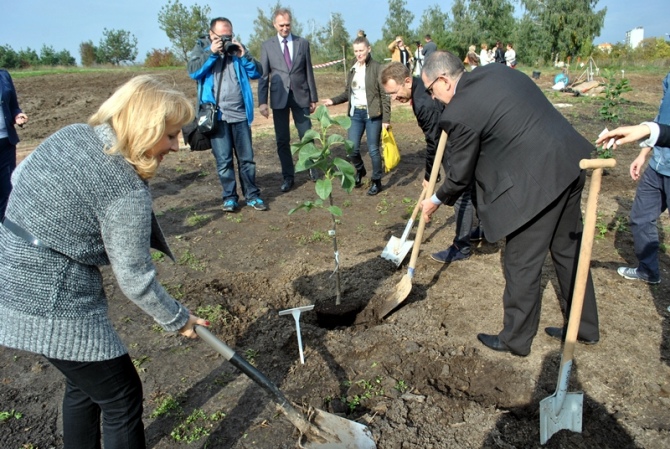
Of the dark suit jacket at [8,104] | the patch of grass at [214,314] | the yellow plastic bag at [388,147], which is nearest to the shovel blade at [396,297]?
the patch of grass at [214,314]

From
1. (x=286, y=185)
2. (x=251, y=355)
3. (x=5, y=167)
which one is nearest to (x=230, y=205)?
(x=286, y=185)

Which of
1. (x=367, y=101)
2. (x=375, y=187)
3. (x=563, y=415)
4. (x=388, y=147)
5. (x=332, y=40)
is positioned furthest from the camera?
(x=332, y=40)

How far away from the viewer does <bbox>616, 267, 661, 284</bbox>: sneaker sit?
373 cm

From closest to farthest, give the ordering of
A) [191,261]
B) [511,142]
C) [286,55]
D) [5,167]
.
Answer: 1. [511,142]
2. [191,261]
3. [5,167]
4. [286,55]

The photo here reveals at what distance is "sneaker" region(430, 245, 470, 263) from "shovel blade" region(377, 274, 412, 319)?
2.50 ft

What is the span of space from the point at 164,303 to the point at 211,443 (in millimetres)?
1070

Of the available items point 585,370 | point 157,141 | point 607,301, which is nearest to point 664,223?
point 607,301

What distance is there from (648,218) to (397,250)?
6.56 ft

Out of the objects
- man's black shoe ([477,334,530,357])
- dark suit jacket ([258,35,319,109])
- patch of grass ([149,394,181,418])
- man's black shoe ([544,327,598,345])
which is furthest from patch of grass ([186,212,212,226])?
man's black shoe ([544,327,598,345])

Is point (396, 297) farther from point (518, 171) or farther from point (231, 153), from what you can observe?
point (231, 153)

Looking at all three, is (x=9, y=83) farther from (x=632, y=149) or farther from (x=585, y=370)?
(x=632, y=149)

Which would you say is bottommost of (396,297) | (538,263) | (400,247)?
(396,297)

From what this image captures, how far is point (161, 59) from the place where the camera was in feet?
146

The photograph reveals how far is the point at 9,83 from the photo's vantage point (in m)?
4.85
